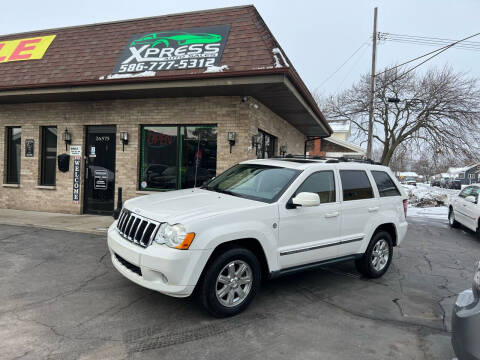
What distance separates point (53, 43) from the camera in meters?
9.91

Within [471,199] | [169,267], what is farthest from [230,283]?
[471,199]

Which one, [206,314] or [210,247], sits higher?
[210,247]

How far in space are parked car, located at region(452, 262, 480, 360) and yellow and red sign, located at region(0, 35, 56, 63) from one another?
36.6 ft

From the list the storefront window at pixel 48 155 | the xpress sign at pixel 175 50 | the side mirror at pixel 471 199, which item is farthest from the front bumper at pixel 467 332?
the storefront window at pixel 48 155

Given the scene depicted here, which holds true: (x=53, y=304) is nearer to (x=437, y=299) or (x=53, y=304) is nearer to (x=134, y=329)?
(x=134, y=329)

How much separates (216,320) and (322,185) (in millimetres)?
2186

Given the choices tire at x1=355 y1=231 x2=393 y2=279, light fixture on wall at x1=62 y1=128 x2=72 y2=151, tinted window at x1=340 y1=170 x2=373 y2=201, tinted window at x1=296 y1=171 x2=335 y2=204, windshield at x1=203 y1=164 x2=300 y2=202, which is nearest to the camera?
windshield at x1=203 y1=164 x2=300 y2=202

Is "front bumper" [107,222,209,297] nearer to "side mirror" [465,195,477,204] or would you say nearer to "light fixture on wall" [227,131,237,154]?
"light fixture on wall" [227,131,237,154]

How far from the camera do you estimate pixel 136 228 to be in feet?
12.2

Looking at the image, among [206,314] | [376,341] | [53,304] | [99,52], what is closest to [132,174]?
[99,52]

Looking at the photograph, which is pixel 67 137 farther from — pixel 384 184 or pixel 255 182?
pixel 384 184

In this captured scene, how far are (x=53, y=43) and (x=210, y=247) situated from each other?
953 cm

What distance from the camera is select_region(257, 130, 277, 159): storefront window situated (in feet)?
31.2

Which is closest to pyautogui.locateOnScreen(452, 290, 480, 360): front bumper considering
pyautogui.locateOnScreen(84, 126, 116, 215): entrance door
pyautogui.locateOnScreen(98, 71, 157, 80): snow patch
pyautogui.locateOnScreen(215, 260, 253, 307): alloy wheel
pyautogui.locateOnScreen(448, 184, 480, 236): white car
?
pyautogui.locateOnScreen(215, 260, 253, 307): alloy wheel
